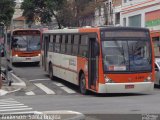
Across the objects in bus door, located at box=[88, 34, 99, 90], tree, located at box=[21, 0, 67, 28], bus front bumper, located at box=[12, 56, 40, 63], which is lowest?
bus front bumper, located at box=[12, 56, 40, 63]

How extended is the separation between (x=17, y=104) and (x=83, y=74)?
17.0 feet

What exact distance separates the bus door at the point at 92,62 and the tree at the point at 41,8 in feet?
81.5

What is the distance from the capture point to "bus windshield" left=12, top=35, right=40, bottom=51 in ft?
129

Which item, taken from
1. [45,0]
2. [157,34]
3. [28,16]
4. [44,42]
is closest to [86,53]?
[44,42]

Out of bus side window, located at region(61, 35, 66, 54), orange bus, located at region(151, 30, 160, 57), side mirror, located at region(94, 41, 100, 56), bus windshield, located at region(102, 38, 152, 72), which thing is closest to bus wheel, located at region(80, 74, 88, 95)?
side mirror, located at region(94, 41, 100, 56)

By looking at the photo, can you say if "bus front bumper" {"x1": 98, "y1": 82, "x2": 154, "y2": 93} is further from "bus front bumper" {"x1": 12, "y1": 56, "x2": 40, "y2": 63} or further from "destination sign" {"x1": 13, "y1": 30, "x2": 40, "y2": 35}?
"bus front bumper" {"x1": 12, "y1": 56, "x2": 40, "y2": 63}

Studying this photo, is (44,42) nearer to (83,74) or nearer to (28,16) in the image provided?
(83,74)

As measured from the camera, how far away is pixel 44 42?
30922 mm

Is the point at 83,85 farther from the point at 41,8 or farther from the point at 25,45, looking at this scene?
the point at 41,8

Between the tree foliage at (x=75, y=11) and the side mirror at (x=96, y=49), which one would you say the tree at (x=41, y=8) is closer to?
the tree foliage at (x=75, y=11)

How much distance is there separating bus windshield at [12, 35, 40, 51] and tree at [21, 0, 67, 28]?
6.62 metres

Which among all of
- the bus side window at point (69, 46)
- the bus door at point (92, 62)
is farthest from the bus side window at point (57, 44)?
→ the bus door at point (92, 62)

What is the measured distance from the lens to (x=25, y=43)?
39.7 m

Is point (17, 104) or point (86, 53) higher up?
point (86, 53)
